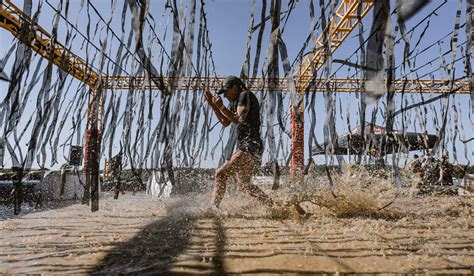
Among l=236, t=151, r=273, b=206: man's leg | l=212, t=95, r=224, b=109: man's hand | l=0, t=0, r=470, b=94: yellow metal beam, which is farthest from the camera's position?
l=236, t=151, r=273, b=206: man's leg

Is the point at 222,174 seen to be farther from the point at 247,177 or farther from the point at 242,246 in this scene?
the point at 242,246

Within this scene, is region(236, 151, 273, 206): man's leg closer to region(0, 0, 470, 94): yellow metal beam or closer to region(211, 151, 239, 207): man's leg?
region(211, 151, 239, 207): man's leg

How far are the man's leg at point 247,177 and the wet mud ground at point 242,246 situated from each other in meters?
0.29

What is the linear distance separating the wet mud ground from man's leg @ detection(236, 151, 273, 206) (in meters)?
0.29

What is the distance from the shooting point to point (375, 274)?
54.8 inches

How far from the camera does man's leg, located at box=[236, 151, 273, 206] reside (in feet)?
10.7

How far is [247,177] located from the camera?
10.8 ft

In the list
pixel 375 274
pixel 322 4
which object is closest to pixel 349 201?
pixel 375 274

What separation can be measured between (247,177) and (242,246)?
1444 millimetres

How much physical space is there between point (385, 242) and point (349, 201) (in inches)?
59.1

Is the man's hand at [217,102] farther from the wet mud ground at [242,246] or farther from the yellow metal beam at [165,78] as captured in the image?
the wet mud ground at [242,246]

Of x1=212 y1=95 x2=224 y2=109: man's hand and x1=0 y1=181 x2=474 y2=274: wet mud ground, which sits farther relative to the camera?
x1=212 y1=95 x2=224 y2=109: man's hand

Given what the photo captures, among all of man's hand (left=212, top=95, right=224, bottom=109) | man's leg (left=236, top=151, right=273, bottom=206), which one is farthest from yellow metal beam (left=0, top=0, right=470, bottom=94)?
man's leg (left=236, top=151, right=273, bottom=206)

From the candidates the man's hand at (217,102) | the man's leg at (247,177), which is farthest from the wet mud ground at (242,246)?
the man's hand at (217,102)
